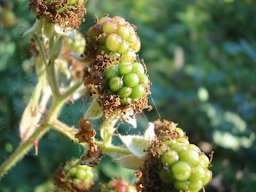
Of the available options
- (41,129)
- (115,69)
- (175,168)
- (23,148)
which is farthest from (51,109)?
(175,168)

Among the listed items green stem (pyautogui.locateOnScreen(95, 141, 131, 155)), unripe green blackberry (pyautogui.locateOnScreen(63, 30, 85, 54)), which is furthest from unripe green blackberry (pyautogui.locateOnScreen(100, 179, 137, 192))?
unripe green blackberry (pyautogui.locateOnScreen(63, 30, 85, 54))

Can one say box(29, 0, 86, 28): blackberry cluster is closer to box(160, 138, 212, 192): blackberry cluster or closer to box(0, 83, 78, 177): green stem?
box(0, 83, 78, 177): green stem

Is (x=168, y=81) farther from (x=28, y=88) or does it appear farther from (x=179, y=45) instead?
(x=28, y=88)

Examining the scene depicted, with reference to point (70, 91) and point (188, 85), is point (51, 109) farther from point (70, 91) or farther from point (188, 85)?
point (188, 85)

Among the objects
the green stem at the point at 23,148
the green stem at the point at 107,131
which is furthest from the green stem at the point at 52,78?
the green stem at the point at 107,131

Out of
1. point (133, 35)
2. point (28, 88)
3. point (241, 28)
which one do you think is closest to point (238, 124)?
point (241, 28)

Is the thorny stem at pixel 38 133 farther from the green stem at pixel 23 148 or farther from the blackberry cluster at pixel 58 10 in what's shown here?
the blackberry cluster at pixel 58 10
